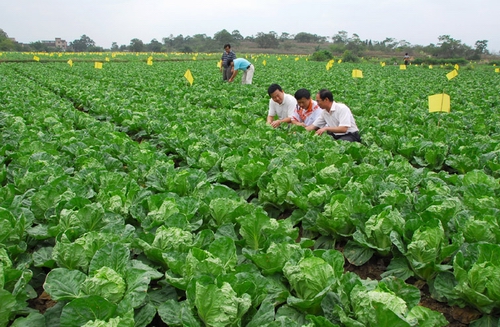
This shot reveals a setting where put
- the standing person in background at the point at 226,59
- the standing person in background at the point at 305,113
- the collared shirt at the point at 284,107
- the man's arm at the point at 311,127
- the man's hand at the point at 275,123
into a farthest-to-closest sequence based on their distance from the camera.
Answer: the standing person in background at the point at 226,59 → the collared shirt at the point at 284,107 → the man's hand at the point at 275,123 → the standing person in background at the point at 305,113 → the man's arm at the point at 311,127

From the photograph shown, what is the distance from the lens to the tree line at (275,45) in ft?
173

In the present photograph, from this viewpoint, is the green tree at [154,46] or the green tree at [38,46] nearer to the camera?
the green tree at [38,46]

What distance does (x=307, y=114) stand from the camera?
7352 millimetres

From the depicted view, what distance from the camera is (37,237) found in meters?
2.79

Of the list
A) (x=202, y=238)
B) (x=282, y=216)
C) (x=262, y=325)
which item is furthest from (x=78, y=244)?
(x=282, y=216)

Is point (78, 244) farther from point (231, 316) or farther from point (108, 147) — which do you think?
point (108, 147)

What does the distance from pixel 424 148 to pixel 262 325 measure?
4519mm

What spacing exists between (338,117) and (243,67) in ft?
27.8

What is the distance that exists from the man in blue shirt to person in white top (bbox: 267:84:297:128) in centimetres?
673

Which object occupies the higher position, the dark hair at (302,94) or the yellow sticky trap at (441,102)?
the dark hair at (302,94)

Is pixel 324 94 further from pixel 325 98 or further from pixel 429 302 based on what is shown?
pixel 429 302

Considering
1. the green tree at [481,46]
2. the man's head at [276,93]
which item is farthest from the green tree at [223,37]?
the man's head at [276,93]

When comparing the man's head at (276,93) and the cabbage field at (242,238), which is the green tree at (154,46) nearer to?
the man's head at (276,93)

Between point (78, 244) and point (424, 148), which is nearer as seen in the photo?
point (78, 244)
